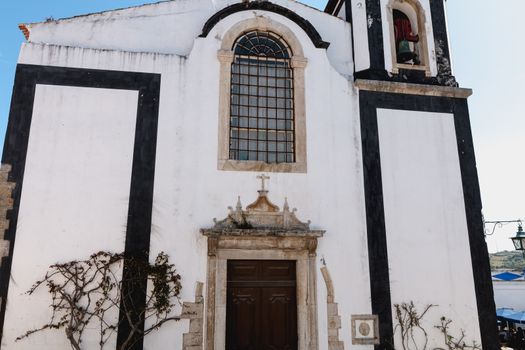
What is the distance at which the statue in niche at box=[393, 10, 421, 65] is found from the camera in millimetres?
9438

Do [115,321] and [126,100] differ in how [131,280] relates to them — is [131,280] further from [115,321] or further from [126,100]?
[126,100]

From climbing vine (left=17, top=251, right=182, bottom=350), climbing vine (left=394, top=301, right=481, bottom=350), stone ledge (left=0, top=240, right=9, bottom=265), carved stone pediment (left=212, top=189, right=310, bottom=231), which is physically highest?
carved stone pediment (left=212, top=189, right=310, bottom=231)

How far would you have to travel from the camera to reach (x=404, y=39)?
9812 millimetres

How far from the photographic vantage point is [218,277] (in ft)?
24.9

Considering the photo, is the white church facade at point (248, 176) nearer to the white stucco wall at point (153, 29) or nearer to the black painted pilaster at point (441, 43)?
the white stucco wall at point (153, 29)

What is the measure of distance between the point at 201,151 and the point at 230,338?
10.4ft

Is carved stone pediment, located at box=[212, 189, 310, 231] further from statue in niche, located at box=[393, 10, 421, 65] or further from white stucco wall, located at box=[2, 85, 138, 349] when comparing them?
statue in niche, located at box=[393, 10, 421, 65]

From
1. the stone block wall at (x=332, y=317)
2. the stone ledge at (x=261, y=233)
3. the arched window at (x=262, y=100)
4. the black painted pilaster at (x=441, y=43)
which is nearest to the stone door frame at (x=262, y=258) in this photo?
the stone ledge at (x=261, y=233)

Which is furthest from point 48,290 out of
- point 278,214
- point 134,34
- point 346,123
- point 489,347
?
point 489,347

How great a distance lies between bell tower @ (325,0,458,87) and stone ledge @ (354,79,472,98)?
24 centimetres

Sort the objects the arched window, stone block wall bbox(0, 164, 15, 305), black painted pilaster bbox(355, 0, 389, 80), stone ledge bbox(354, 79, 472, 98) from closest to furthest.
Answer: stone block wall bbox(0, 164, 15, 305)
the arched window
stone ledge bbox(354, 79, 472, 98)
black painted pilaster bbox(355, 0, 389, 80)

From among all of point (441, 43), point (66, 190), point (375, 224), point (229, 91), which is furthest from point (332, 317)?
point (441, 43)

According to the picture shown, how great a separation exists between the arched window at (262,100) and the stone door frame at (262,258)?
148 centimetres

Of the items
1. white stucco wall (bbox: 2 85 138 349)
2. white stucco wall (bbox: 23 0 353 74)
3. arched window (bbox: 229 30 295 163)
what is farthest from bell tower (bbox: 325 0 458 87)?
white stucco wall (bbox: 2 85 138 349)
